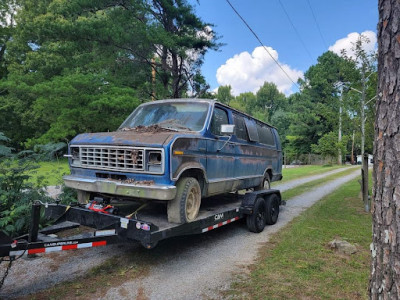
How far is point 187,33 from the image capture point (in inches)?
717

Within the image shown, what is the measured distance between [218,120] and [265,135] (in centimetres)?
302

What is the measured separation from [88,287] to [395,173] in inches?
140

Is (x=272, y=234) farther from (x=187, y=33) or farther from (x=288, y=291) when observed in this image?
(x=187, y=33)

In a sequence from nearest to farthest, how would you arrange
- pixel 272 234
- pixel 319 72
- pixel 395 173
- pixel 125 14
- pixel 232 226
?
1. pixel 395 173
2. pixel 272 234
3. pixel 232 226
4. pixel 125 14
5. pixel 319 72

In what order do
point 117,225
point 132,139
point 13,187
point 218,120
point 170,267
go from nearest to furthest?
point 117,225, point 132,139, point 170,267, point 13,187, point 218,120

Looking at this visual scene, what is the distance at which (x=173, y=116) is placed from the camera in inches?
221

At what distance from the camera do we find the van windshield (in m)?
5.35

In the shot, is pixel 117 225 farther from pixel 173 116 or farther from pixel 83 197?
pixel 173 116

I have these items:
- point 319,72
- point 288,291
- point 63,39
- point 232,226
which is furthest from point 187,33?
point 319,72

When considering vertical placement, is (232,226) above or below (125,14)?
below

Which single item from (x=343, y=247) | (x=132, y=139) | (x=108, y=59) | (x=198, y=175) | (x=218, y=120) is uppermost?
(x=108, y=59)

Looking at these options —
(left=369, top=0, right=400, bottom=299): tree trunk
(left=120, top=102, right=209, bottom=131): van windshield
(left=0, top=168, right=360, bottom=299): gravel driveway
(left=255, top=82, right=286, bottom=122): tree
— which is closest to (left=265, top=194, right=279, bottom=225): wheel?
(left=0, top=168, right=360, bottom=299): gravel driveway

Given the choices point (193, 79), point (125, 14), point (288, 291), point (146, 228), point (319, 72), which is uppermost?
point (319, 72)

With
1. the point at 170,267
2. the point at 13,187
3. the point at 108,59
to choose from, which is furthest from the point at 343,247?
the point at 108,59
